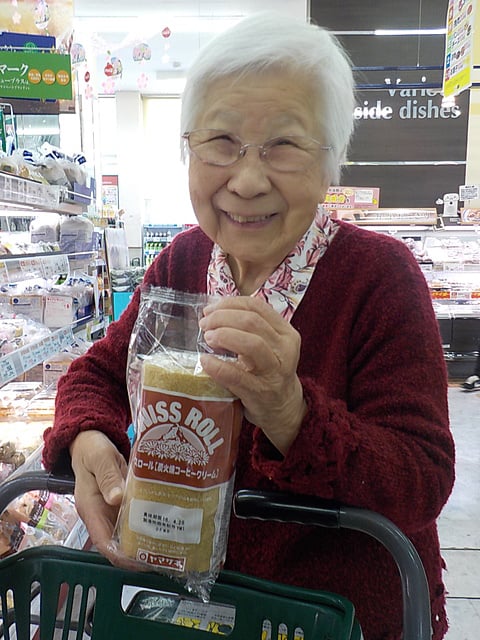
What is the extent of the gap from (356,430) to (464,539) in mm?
2539

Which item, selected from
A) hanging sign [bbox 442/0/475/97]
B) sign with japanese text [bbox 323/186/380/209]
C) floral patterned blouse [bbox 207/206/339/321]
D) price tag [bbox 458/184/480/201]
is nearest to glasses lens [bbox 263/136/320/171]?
floral patterned blouse [bbox 207/206/339/321]

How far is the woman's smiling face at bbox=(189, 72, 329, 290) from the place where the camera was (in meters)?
0.90

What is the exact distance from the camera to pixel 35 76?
2.33m

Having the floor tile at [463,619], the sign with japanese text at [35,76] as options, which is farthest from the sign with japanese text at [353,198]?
the floor tile at [463,619]

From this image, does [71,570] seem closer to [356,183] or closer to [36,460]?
[36,460]

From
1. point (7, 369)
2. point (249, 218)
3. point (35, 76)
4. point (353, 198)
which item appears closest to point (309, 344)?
point (249, 218)

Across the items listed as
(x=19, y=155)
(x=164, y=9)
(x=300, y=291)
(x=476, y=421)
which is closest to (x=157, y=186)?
(x=164, y=9)

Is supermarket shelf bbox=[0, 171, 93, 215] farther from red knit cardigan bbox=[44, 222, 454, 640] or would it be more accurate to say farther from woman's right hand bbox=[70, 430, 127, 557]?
woman's right hand bbox=[70, 430, 127, 557]

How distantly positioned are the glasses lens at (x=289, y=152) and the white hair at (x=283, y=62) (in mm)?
48

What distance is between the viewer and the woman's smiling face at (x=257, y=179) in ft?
2.95

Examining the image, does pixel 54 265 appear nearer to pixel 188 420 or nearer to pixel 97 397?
pixel 97 397

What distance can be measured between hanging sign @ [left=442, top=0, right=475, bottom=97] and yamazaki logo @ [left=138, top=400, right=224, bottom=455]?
4479mm

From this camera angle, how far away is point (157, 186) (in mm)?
10883

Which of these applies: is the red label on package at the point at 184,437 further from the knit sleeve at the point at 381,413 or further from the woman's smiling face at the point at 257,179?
the woman's smiling face at the point at 257,179
